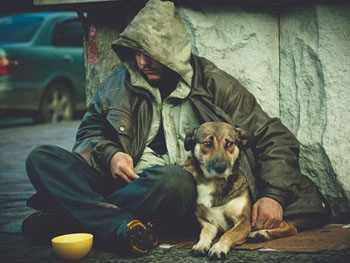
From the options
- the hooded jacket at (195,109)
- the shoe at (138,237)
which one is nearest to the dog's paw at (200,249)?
the shoe at (138,237)

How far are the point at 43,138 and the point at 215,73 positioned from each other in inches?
234

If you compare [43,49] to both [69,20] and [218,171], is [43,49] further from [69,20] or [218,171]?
[218,171]

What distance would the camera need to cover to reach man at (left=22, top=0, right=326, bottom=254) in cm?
Answer: 409

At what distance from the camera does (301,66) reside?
4.80 m

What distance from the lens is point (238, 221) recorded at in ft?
14.0

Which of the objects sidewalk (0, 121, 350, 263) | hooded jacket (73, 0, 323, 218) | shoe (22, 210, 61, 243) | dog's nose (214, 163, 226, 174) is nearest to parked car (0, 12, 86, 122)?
sidewalk (0, 121, 350, 263)

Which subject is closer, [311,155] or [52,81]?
[311,155]

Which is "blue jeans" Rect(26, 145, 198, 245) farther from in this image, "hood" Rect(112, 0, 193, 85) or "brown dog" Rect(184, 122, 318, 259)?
"hood" Rect(112, 0, 193, 85)

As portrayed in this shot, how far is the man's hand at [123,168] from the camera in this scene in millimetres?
4207

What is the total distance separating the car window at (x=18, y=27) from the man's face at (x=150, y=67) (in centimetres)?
781

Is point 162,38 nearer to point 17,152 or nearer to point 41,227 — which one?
point 41,227

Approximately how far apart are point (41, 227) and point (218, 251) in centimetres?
125

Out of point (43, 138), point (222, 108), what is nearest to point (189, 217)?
point (222, 108)

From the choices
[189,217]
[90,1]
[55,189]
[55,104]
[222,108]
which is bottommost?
[55,104]
